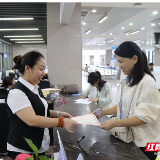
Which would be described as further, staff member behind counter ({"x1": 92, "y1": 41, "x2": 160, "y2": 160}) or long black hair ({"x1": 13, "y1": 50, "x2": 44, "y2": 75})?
long black hair ({"x1": 13, "y1": 50, "x2": 44, "y2": 75})

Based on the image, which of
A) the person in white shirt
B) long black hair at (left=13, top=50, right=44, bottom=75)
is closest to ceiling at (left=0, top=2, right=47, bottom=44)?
the person in white shirt

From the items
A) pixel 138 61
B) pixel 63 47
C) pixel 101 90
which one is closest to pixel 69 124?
pixel 138 61

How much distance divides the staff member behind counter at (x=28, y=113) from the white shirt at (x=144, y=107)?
0.46 m

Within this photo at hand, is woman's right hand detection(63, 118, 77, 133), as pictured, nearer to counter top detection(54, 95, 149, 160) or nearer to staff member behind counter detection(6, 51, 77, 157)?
staff member behind counter detection(6, 51, 77, 157)

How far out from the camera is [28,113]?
1.24m

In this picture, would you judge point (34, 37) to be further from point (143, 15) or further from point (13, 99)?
point (13, 99)

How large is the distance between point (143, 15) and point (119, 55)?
25.5 ft

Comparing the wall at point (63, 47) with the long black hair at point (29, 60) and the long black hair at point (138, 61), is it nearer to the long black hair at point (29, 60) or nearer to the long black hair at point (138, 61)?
the long black hair at point (29, 60)

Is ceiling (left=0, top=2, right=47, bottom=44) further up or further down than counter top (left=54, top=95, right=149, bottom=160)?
further up

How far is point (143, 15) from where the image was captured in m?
8.15

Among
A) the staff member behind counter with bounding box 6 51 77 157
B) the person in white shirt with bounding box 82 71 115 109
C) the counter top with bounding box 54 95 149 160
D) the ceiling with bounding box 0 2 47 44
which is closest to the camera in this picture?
the counter top with bounding box 54 95 149 160

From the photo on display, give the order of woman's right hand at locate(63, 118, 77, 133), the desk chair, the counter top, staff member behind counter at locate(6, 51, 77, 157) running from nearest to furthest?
1. the counter top
2. staff member behind counter at locate(6, 51, 77, 157)
3. woman's right hand at locate(63, 118, 77, 133)
4. the desk chair

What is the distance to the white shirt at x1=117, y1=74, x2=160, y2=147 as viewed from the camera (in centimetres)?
120

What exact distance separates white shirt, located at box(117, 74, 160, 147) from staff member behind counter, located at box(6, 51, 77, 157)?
1.49 feet
